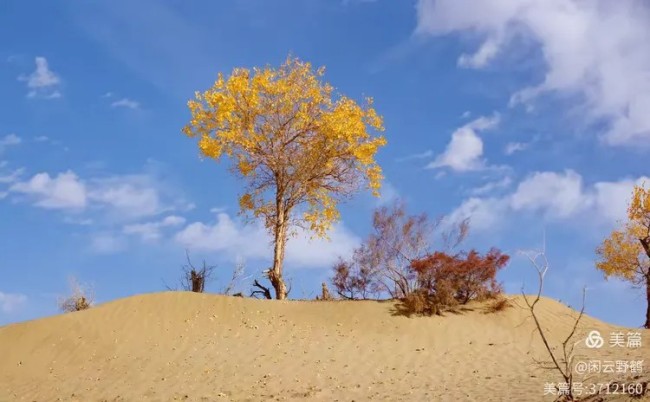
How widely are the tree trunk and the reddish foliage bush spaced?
6805 mm

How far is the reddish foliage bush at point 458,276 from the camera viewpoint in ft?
79.4

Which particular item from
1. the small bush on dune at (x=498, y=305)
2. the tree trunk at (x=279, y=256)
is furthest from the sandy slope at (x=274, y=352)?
the tree trunk at (x=279, y=256)

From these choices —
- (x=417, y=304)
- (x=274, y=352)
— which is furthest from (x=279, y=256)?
(x=274, y=352)

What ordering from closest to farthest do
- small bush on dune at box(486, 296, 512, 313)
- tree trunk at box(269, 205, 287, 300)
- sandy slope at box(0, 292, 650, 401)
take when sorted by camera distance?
sandy slope at box(0, 292, 650, 401)
small bush on dune at box(486, 296, 512, 313)
tree trunk at box(269, 205, 287, 300)

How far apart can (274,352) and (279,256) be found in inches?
346

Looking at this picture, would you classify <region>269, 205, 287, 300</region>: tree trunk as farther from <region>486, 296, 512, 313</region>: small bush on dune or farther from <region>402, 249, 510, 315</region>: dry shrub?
<region>486, 296, 512, 313</region>: small bush on dune

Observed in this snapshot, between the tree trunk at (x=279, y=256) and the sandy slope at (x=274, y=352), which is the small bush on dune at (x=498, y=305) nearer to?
the sandy slope at (x=274, y=352)

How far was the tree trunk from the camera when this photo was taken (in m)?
28.7

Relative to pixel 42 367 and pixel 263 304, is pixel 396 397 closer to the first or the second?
pixel 263 304

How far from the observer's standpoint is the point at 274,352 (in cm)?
2064

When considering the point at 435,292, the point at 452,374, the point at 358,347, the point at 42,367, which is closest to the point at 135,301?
the point at 42,367

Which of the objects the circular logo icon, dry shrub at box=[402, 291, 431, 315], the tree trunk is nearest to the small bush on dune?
dry shrub at box=[402, 291, 431, 315]

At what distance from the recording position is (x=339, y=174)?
30.8 metres

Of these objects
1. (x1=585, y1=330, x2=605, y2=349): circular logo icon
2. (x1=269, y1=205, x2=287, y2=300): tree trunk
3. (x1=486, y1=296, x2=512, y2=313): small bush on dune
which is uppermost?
(x1=269, y1=205, x2=287, y2=300): tree trunk
